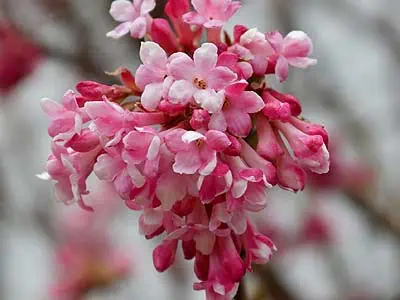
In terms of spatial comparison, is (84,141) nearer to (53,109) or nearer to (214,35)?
(53,109)

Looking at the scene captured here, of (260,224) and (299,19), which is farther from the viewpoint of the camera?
(299,19)

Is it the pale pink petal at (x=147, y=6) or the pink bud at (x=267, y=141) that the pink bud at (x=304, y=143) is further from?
the pale pink petal at (x=147, y=6)

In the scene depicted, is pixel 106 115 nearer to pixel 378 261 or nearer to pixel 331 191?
pixel 331 191

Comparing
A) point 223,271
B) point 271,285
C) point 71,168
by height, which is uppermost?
point 71,168

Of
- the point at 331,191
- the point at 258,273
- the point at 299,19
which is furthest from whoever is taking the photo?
the point at 299,19

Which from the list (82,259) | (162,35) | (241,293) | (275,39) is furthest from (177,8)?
(82,259)

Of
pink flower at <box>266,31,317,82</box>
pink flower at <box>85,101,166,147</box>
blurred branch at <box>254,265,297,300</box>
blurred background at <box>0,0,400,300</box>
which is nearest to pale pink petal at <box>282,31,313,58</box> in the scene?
pink flower at <box>266,31,317,82</box>

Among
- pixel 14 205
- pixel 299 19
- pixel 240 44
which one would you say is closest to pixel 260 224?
pixel 299 19

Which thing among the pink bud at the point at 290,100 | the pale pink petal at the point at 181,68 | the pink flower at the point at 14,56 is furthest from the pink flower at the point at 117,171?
the pink flower at the point at 14,56
